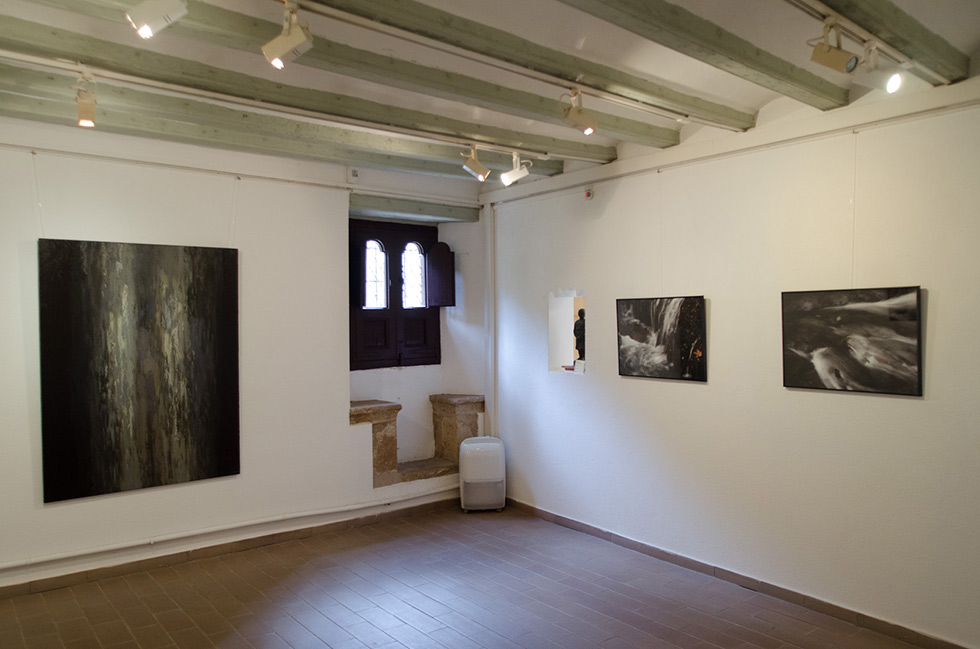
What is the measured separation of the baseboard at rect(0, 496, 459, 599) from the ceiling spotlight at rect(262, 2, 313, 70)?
4.11 meters

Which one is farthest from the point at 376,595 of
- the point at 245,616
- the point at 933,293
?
the point at 933,293

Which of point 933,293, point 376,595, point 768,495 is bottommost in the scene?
point 376,595

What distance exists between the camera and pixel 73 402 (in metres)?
4.93

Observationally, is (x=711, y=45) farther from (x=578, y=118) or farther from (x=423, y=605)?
(x=423, y=605)

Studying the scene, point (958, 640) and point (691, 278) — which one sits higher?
point (691, 278)

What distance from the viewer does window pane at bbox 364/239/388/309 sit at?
716 cm

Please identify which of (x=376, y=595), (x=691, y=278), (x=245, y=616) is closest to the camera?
(x=245, y=616)

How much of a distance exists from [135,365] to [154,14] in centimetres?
318

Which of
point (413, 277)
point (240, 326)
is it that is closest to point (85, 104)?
point (240, 326)

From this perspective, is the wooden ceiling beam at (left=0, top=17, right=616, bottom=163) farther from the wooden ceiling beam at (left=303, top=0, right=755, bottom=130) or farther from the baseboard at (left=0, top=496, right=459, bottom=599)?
the baseboard at (left=0, top=496, right=459, bottom=599)

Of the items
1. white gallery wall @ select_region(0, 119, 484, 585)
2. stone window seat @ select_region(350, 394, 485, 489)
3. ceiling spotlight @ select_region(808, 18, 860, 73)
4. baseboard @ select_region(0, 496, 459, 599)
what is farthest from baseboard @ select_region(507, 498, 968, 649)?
ceiling spotlight @ select_region(808, 18, 860, 73)

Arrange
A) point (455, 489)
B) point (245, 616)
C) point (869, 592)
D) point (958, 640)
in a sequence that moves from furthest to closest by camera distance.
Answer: point (455, 489) → point (245, 616) → point (869, 592) → point (958, 640)

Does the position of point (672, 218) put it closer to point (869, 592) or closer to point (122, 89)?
point (869, 592)

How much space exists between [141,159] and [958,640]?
6229mm
